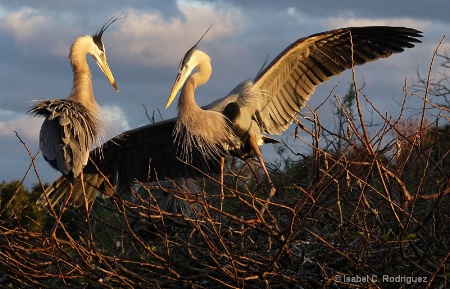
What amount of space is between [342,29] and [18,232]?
11.5ft

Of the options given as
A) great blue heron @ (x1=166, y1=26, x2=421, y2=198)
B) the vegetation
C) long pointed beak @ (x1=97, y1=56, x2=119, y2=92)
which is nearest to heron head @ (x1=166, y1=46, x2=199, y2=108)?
great blue heron @ (x1=166, y1=26, x2=421, y2=198)

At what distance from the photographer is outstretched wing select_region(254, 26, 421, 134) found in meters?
7.06

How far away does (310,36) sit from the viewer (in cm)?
686

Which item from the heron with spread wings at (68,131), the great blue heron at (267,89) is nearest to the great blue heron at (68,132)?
the heron with spread wings at (68,131)

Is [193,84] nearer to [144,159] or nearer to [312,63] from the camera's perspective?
[144,159]

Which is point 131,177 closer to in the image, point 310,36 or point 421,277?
point 310,36

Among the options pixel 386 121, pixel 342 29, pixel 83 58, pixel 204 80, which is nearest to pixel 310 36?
pixel 342 29

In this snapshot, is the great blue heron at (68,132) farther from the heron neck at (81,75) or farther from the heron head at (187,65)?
the heron head at (187,65)

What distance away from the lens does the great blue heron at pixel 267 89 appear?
703 centimetres

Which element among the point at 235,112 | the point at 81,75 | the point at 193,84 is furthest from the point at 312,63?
the point at 81,75

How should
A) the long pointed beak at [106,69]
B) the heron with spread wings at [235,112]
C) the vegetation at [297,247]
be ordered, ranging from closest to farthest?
the vegetation at [297,247], the heron with spread wings at [235,112], the long pointed beak at [106,69]

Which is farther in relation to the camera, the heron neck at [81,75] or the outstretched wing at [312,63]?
the outstretched wing at [312,63]

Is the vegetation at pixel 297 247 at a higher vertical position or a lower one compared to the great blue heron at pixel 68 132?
lower

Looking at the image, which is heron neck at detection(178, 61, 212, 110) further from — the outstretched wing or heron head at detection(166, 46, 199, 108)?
the outstretched wing
